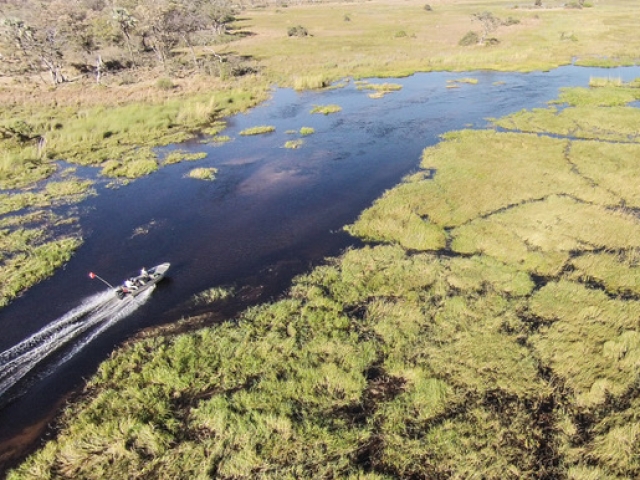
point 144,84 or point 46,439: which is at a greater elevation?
point 144,84

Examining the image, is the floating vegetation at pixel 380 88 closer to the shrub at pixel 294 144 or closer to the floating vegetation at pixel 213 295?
the shrub at pixel 294 144

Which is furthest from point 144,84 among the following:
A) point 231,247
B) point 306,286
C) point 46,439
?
point 46,439

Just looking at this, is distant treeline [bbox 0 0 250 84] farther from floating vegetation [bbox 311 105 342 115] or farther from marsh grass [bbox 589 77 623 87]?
marsh grass [bbox 589 77 623 87]

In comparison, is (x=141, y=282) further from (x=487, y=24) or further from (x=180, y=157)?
(x=487, y=24)

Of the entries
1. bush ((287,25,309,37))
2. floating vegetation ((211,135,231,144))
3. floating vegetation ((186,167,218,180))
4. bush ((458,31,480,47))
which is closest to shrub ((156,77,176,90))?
floating vegetation ((211,135,231,144))

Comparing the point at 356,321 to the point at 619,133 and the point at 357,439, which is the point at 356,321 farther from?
the point at 619,133

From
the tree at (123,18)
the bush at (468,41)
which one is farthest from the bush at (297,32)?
the tree at (123,18)

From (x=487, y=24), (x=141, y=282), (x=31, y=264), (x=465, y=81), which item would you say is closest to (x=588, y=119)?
(x=465, y=81)
